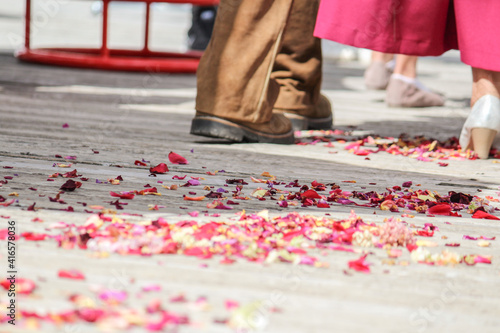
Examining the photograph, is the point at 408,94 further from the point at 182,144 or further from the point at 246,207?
the point at 246,207

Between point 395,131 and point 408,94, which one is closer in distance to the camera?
point 395,131

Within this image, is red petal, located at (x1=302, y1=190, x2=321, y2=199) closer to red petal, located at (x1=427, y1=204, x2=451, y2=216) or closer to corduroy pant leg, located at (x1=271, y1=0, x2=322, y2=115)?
red petal, located at (x1=427, y1=204, x2=451, y2=216)

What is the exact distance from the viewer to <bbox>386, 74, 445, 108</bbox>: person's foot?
314cm

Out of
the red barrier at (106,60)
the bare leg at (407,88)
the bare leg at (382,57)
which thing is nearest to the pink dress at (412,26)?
the bare leg at (407,88)

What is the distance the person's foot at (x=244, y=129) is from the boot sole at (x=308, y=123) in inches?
11.1

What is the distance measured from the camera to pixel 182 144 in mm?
2031

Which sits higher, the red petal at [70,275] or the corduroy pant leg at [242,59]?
the corduroy pant leg at [242,59]

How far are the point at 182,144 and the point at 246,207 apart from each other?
2.34 ft

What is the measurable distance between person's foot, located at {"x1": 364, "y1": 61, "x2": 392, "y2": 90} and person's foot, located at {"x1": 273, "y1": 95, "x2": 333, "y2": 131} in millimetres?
1397

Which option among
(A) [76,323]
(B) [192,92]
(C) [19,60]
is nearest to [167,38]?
(C) [19,60]

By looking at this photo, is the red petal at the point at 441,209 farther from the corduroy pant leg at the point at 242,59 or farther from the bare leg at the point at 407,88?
the bare leg at the point at 407,88

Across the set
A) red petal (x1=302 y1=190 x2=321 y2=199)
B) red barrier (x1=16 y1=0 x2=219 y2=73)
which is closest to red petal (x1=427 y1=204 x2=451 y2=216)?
red petal (x1=302 y1=190 x2=321 y2=199)

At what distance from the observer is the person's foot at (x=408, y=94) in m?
3.14

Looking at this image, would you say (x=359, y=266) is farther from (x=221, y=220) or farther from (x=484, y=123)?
(x=484, y=123)
